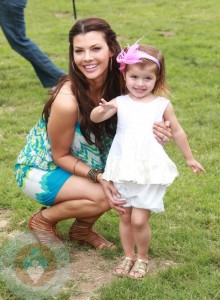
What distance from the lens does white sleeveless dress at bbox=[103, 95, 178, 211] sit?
2.89 m

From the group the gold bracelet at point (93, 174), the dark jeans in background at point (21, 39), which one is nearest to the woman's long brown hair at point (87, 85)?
the gold bracelet at point (93, 174)

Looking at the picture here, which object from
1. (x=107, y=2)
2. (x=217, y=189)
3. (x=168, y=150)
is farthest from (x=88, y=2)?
(x=217, y=189)

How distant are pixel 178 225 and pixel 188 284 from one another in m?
0.71

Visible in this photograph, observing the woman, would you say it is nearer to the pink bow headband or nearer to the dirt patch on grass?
the dirt patch on grass

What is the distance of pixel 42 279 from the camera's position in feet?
10.3

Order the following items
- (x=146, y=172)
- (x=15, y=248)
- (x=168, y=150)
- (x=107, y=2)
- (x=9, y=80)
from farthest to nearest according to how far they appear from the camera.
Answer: (x=107, y=2), (x=9, y=80), (x=168, y=150), (x=15, y=248), (x=146, y=172)

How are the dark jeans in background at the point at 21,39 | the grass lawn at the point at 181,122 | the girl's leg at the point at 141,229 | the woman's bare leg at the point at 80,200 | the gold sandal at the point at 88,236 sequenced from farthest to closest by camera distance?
the dark jeans in background at the point at 21,39, the gold sandal at the point at 88,236, the woman's bare leg at the point at 80,200, the grass lawn at the point at 181,122, the girl's leg at the point at 141,229

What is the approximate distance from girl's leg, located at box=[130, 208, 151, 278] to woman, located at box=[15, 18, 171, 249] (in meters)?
0.10

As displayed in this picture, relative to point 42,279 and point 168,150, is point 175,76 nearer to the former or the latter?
point 168,150

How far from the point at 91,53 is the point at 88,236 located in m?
1.09

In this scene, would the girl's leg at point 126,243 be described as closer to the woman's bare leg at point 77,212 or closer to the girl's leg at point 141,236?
the girl's leg at point 141,236

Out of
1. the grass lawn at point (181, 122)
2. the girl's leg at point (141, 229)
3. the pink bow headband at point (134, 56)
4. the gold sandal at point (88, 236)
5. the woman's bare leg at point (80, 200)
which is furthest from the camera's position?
the gold sandal at point (88, 236)

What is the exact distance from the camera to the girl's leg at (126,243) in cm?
310

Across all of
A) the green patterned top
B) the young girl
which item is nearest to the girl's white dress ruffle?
the young girl
